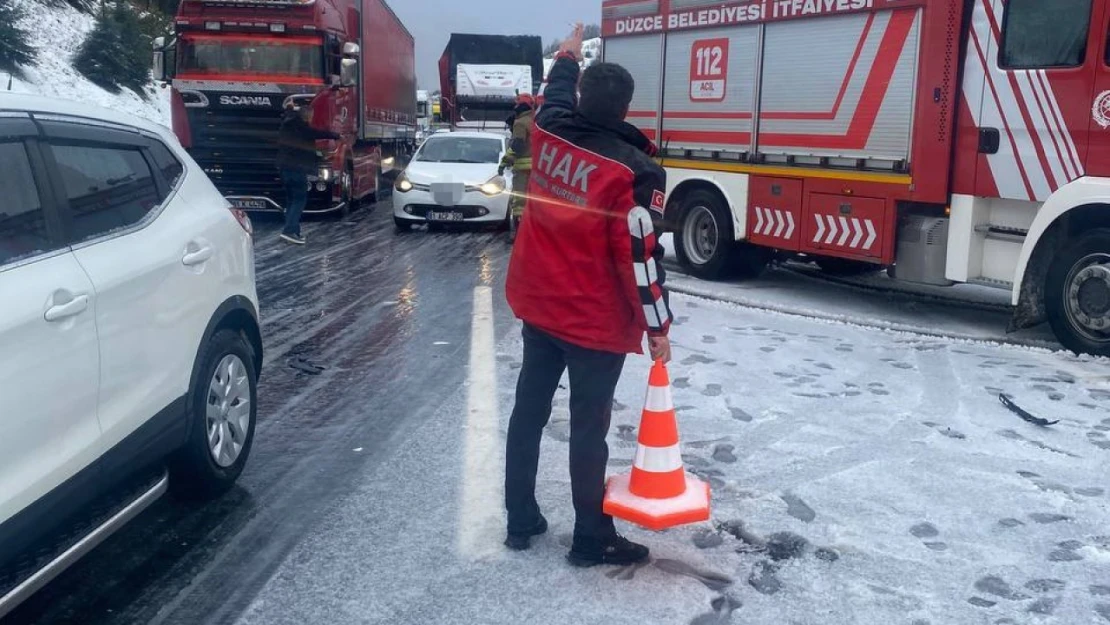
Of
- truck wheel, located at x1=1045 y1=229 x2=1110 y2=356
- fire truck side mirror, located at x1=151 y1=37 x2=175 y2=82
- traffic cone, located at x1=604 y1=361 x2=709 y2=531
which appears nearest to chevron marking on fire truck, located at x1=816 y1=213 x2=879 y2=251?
truck wheel, located at x1=1045 y1=229 x2=1110 y2=356

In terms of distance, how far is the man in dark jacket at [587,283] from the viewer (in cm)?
387

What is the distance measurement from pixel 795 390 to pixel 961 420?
1001mm

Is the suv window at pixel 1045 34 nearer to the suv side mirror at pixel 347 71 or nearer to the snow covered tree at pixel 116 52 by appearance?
the suv side mirror at pixel 347 71

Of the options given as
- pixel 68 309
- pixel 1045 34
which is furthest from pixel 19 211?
pixel 1045 34

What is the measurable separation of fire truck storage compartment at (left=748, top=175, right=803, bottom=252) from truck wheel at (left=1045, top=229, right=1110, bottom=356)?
8.72 ft

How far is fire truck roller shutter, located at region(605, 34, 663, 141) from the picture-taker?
12117 mm

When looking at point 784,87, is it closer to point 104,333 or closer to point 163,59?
point 104,333

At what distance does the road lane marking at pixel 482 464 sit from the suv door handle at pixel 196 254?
151 centimetres

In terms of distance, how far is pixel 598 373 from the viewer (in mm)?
4020

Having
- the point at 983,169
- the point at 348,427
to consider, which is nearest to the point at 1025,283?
the point at 983,169

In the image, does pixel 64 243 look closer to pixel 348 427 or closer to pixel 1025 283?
pixel 348 427

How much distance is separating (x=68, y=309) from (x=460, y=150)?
1382cm

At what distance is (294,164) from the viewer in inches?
567

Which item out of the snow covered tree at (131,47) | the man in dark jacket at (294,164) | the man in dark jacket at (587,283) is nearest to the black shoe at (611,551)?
the man in dark jacket at (587,283)
